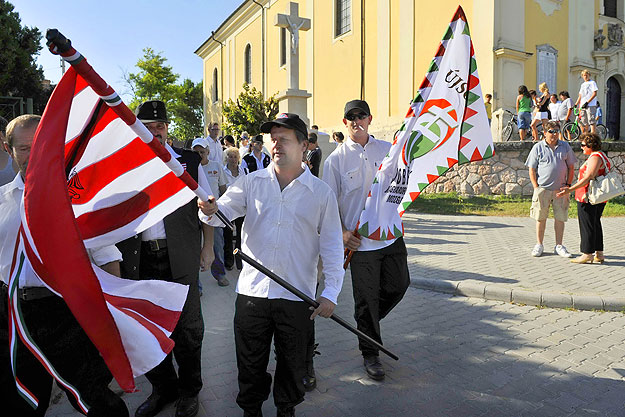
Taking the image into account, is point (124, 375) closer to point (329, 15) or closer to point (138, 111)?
point (138, 111)

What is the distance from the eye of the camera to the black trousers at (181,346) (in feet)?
11.2

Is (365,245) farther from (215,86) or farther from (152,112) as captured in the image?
(215,86)

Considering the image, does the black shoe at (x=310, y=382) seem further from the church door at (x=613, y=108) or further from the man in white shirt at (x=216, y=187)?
the church door at (x=613, y=108)

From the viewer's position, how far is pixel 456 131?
3910 millimetres

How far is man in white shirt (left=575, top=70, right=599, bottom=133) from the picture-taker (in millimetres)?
15906

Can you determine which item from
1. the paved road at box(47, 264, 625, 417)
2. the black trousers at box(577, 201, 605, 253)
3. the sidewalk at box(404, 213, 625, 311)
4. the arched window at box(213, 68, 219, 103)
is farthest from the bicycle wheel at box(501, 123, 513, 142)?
the arched window at box(213, 68, 219, 103)

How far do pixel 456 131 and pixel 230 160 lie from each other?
5.24 metres

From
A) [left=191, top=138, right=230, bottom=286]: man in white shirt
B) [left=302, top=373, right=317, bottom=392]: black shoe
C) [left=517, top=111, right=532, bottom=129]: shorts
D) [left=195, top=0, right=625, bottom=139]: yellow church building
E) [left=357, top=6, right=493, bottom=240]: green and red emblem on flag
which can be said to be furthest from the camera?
[left=195, top=0, right=625, bottom=139]: yellow church building

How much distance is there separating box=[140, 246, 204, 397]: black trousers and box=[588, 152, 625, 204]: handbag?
21.5 feet

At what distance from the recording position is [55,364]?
2.41 m

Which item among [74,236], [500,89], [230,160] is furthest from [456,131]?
[500,89]

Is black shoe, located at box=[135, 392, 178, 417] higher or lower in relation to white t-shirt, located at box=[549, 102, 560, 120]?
lower

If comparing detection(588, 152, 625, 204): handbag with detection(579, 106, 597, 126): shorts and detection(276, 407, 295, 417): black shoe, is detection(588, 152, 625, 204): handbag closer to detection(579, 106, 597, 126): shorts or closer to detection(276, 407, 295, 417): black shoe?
detection(276, 407, 295, 417): black shoe

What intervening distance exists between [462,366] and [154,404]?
2.52 meters
